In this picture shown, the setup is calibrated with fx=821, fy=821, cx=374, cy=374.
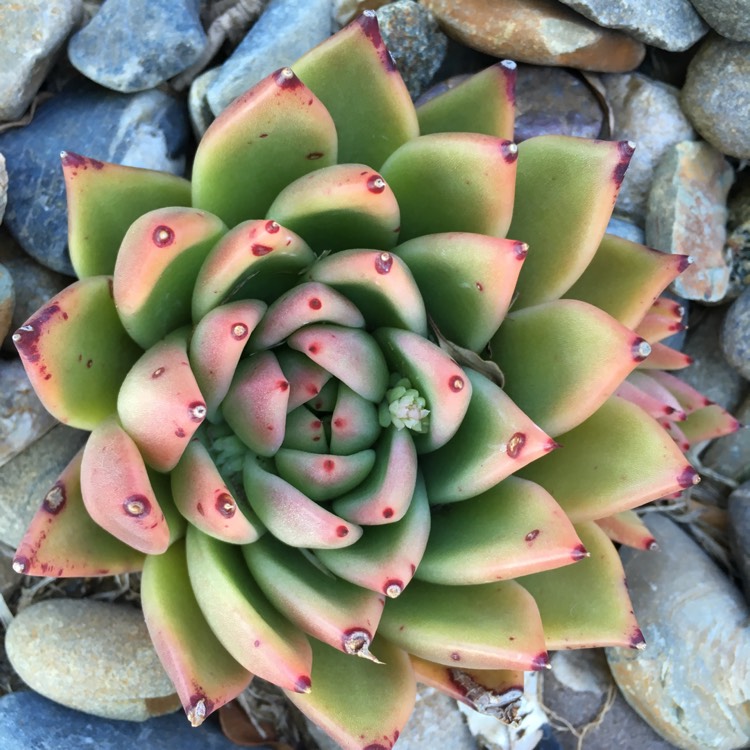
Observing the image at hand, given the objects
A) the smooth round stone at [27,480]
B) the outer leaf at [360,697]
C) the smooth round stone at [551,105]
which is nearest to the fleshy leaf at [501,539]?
the outer leaf at [360,697]

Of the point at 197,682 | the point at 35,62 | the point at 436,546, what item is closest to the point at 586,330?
the point at 436,546

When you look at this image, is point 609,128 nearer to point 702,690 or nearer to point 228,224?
point 228,224

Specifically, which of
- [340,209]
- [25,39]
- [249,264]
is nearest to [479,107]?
[340,209]

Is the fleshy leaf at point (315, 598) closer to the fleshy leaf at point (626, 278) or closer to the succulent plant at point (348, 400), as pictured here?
the succulent plant at point (348, 400)

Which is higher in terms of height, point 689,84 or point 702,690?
point 689,84

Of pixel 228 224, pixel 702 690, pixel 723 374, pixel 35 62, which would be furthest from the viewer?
pixel 723 374

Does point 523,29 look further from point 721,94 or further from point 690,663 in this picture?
point 690,663
